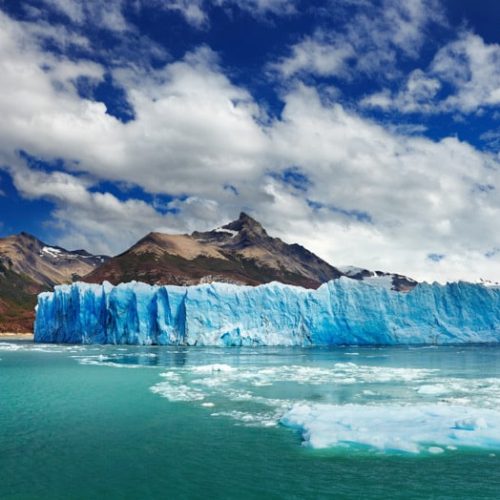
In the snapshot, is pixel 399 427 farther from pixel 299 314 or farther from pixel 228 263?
pixel 228 263

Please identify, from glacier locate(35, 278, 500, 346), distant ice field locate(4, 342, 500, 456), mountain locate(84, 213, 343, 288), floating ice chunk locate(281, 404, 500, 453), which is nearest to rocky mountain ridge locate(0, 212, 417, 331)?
mountain locate(84, 213, 343, 288)

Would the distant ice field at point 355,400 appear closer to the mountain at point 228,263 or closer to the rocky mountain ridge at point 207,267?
the mountain at point 228,263

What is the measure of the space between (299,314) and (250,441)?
4185 centimetres

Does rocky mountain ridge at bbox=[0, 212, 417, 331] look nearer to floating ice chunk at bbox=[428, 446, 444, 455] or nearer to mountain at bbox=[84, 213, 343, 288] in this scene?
mountain at bbox=[84, 213, 343, 288]

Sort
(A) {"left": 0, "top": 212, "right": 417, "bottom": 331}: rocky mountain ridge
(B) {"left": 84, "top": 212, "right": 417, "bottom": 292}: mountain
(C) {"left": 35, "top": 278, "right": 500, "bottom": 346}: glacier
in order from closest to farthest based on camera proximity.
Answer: (C) {"left": 35, "top": 278, "right": 500, "bottom": 346}: glacier, (A) {"left": 0, "top": 212, "right": 417, "bottom": 331}: rocky mountain ridge, (B) {"left": 84, "top": 212, "right": 417, "bottom": 292}: mountain

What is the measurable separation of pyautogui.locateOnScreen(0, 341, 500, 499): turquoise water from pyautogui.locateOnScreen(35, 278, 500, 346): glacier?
3029 cm

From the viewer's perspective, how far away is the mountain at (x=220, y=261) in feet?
391

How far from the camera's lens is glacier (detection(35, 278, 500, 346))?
173 ft

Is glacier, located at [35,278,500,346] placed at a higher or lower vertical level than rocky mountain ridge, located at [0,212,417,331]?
lower

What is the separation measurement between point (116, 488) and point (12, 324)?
337 ft

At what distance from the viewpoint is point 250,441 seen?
1247cm

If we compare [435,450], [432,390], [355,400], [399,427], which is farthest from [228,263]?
[435,450]

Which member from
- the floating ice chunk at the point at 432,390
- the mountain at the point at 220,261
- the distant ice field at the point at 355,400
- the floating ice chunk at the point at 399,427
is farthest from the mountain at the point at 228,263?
the floating ice chunk at the point at 399,427

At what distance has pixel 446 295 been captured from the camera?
5341 centimetres
